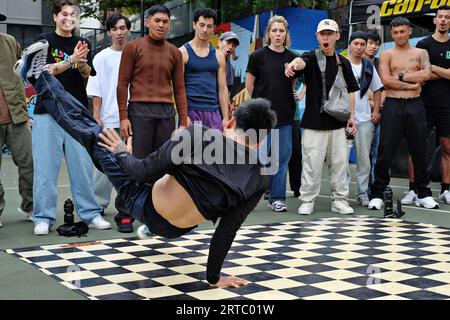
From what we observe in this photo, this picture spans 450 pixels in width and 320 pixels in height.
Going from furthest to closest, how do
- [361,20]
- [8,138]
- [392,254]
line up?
[361,20] → [8,138] → [392,254]

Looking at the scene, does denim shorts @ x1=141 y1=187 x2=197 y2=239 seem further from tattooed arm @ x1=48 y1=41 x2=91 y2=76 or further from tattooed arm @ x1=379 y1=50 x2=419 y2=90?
tattooed arm @ x1=379 y1=50 x2=419 y2=90

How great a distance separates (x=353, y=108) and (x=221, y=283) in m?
3.60

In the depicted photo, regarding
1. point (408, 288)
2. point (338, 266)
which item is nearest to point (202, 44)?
point (338, 266)

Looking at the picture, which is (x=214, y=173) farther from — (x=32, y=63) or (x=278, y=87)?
(x=278, y=87)

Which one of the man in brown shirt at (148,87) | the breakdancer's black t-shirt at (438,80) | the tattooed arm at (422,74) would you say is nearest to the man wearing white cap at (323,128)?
the tattooed arm at (422,74)

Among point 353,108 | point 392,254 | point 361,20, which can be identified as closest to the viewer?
point 392,254

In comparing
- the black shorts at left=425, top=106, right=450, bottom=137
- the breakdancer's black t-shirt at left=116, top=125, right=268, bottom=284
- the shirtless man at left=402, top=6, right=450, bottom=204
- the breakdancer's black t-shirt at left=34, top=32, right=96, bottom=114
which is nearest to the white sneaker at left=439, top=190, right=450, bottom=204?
the shirtless man at left=402, top=6, right=450, bottom=204

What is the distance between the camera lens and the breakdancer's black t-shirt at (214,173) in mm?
3377

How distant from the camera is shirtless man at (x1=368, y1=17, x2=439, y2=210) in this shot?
6738mm

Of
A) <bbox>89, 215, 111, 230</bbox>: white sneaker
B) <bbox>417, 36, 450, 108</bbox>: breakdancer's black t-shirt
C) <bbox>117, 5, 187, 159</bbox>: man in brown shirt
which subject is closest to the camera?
<bbox>117, 5, 187, 159</bbox>: man in brown shirt

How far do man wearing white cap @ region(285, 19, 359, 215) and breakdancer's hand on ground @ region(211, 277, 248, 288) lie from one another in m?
2.79

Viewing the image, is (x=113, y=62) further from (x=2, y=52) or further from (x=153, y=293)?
(x=153, y=293)

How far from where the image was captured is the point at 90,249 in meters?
4.68

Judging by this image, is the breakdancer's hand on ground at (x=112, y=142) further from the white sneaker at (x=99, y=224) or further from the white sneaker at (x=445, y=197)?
the white sneaker at (x=445, y=197)
